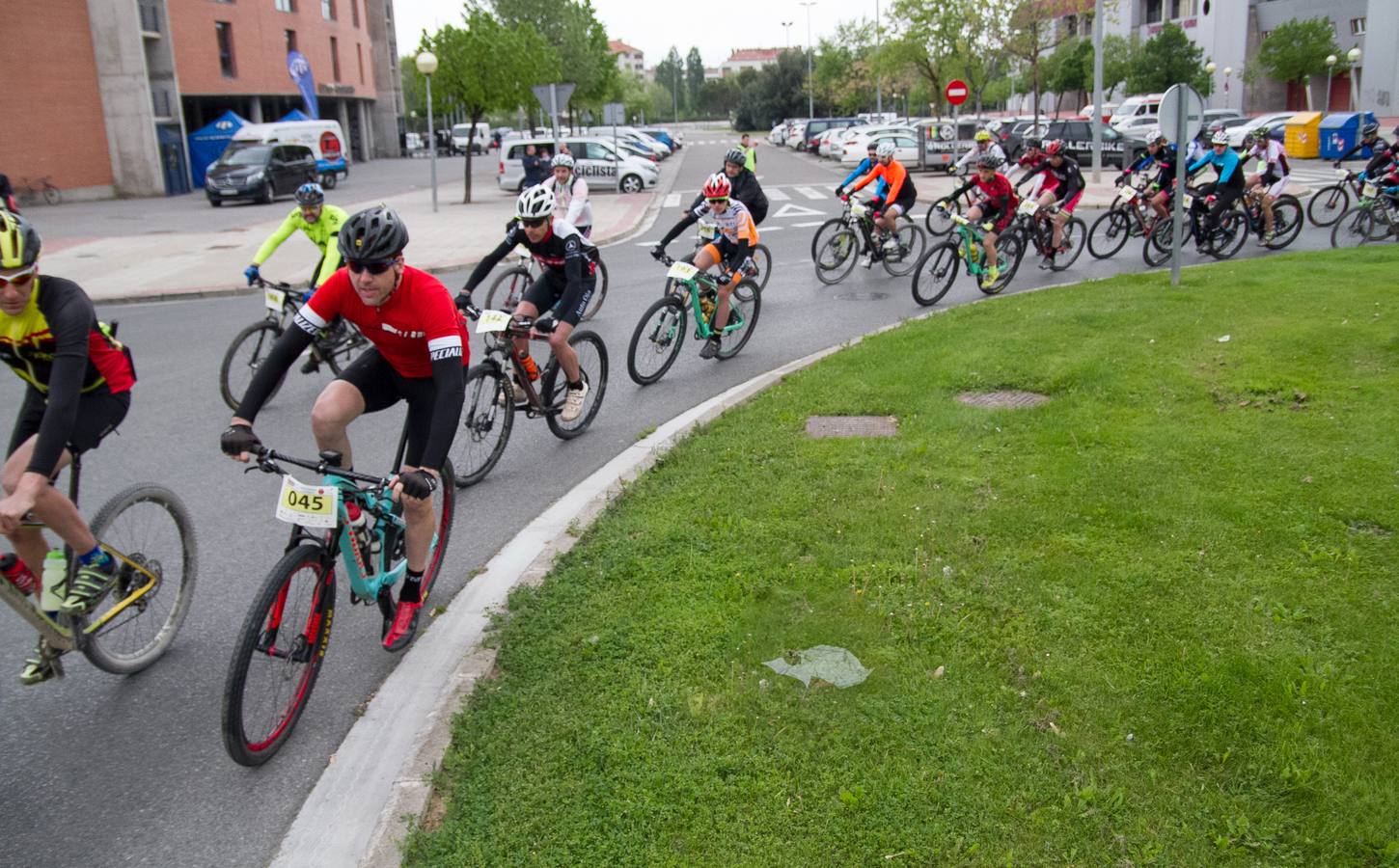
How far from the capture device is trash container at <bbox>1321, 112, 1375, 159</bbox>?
34406mm

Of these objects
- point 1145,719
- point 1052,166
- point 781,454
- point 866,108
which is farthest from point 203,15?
point 866,108

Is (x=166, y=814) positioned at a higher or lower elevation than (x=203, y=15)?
lower

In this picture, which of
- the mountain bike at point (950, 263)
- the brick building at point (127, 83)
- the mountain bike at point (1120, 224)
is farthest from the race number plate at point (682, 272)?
the brick building at point (127, 83)

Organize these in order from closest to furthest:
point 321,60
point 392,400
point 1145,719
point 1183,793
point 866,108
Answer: point 1183,793 < point 1145,719 < point 392,400 < point 321,60 < point 866,108

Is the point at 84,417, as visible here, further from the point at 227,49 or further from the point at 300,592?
the point at 227,49

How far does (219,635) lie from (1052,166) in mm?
12239

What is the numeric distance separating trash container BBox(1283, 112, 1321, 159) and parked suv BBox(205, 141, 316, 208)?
34394 millimetres

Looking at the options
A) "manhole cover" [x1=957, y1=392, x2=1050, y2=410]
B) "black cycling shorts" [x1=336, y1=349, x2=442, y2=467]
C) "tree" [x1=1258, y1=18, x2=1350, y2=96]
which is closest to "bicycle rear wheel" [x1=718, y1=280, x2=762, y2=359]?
"manhole cover" [x1=957, y1=392, x2=1050, y2=410]

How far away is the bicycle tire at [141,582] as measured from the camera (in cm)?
437

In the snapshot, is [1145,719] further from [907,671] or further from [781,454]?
[781,454]

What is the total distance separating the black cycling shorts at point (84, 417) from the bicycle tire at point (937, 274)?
9533 mm

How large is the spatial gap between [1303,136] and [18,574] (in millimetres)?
42376

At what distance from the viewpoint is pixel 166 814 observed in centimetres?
358

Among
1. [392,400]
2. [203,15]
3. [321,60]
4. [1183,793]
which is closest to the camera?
[1183,793]
